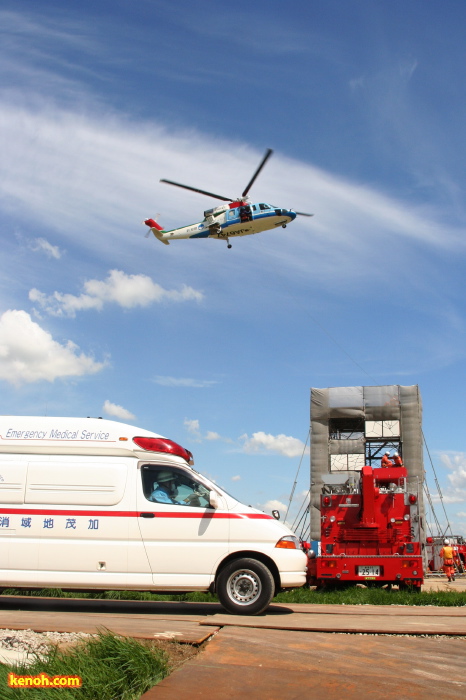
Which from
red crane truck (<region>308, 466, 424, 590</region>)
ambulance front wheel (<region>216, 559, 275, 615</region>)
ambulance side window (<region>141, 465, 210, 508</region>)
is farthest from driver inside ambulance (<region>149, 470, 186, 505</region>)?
red crane truck (<region>308, 466, 424, 590</region>)

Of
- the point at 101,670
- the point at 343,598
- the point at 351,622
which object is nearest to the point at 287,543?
the point at 351,622

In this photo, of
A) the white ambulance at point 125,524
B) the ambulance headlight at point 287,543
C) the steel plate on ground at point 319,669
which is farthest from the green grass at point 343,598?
the steel plate on ground at point 319,669

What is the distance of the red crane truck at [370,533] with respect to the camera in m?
13.1

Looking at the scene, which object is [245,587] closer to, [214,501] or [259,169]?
[214,501]

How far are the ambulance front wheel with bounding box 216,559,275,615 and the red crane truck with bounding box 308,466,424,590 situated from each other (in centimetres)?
551

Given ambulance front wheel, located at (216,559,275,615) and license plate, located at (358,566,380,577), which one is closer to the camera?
ambulance front wheel, located at (216,559,275,615)

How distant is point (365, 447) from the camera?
4278cm

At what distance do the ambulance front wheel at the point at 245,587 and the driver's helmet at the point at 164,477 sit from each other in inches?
50.0

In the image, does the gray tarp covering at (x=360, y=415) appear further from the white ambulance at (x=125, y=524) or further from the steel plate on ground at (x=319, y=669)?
the steel plate on ground at (x=319, y=669)

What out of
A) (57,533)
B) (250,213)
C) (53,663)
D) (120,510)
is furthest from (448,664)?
(250,213)

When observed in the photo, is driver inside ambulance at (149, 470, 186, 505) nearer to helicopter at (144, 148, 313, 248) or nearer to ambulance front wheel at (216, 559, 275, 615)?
ambulance front wheel at (216, 559, 275, 615)

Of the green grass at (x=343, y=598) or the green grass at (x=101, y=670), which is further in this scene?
the green grass at (x=343, y=598)

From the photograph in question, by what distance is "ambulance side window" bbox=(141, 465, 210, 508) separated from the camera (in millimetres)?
8586

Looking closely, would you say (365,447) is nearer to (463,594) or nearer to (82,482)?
(463,594)
